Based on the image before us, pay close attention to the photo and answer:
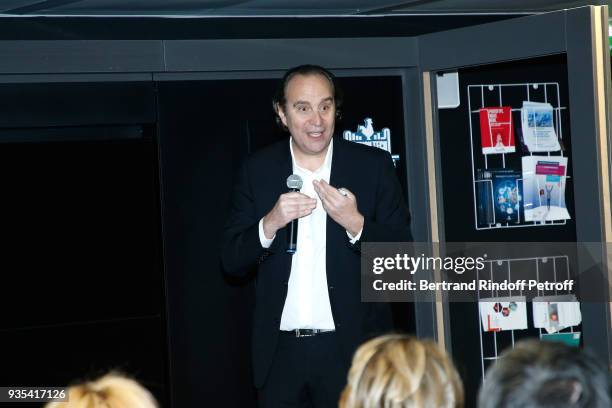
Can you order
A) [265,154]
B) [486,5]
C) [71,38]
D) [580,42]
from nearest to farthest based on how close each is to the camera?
[580,42] → [265,154] → [71,38] → [486,5]

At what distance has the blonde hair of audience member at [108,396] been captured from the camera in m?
1.88

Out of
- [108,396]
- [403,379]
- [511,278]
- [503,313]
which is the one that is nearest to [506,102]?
[511,278]

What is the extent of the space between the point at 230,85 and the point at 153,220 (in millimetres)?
673

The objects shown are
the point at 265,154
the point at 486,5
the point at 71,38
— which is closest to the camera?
the point at 265,154

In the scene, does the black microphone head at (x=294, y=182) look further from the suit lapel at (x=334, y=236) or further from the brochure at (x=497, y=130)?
the brochure at (x=497, y=130)

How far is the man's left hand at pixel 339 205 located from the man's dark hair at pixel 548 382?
1702 millimetres

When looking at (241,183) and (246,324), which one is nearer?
(241,183)

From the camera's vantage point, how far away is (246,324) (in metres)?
4.46

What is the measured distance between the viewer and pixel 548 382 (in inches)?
→ 73.7

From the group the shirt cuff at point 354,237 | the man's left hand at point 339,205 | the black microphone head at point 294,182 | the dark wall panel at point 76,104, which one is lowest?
the shirt cuff at point 354,237

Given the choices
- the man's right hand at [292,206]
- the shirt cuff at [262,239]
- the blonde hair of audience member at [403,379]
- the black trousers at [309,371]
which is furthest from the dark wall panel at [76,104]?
the blonde hair of audience member at [403,379]

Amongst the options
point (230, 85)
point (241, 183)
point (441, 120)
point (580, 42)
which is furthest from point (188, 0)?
point (580, 42)

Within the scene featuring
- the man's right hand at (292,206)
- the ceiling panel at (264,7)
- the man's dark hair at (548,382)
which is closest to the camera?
the man's dark hair at (548,382)

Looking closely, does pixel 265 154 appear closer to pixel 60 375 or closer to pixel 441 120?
pixel 441 120
